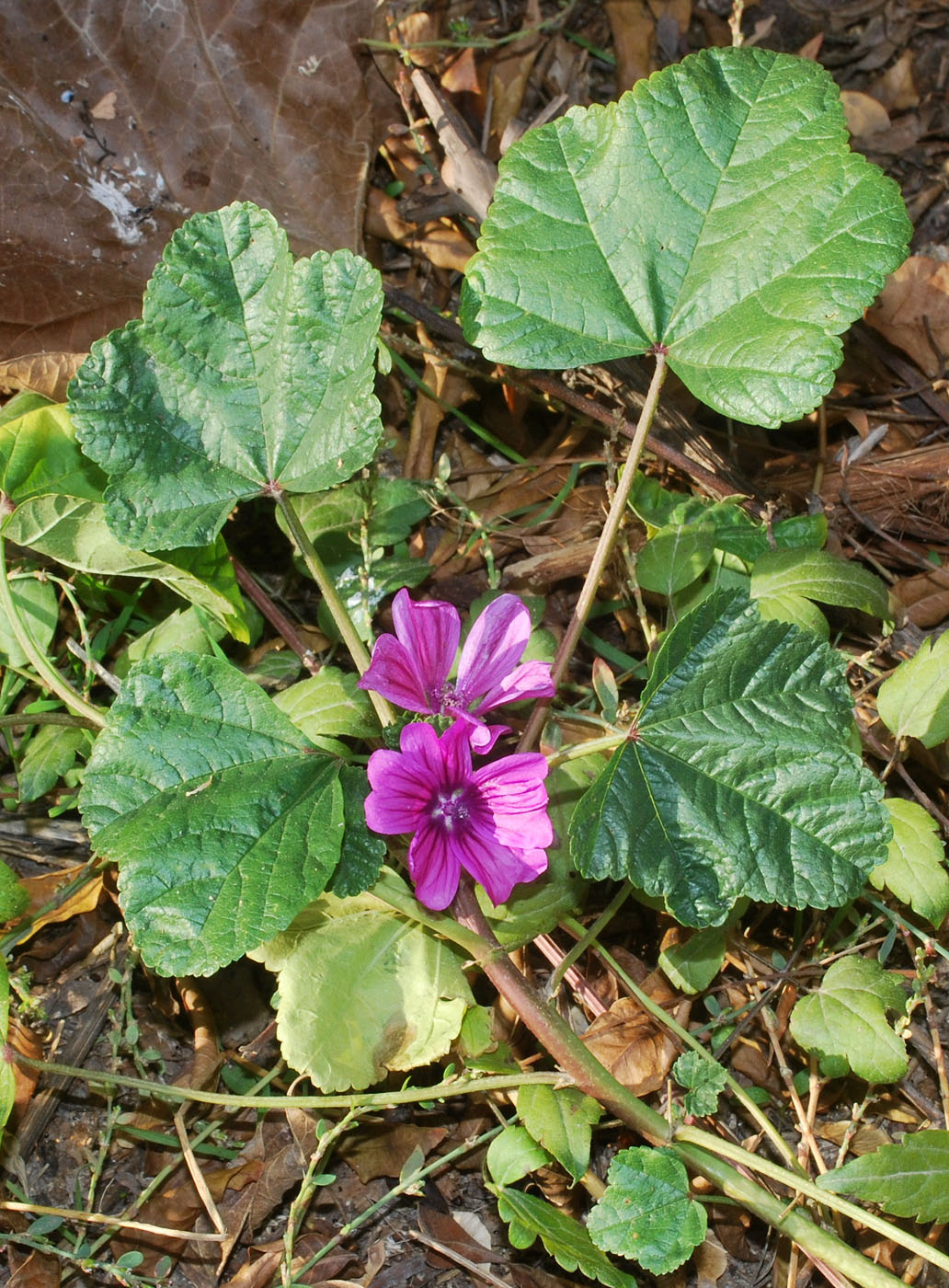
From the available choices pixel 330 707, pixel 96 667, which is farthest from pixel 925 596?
pixel 96 667

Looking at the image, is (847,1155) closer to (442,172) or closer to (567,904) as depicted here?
(567,904)

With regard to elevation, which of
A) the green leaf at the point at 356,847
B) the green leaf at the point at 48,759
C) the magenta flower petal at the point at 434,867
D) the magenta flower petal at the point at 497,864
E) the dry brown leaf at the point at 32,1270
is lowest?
the dry brown leaf at the point at 32,1270

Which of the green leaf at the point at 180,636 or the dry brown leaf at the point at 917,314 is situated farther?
the dry brown leaf at the point at 917,314

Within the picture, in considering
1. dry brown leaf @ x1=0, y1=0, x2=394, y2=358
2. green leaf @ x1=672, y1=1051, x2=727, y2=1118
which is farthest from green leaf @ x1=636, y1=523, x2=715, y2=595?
dry brown leaf @ x1=0, y1=0, x2=394, y2=358

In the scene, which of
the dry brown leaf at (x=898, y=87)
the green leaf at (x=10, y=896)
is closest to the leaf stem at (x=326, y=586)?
the green leaf at (x=10, y=896)

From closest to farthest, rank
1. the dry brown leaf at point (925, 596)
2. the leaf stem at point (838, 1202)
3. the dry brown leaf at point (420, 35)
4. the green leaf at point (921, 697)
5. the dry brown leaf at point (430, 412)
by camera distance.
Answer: the leaf stem at point (838, 1202) < the green leaf at point (921, 697) < the dry brown leaf at point (925, 596) < the dry brown leaf at point (430, 412) < the dry brown leaf at point (420, 35)

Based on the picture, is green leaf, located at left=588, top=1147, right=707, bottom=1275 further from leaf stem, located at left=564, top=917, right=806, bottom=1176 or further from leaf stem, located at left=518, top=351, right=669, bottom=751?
leaf stem, located at left=518, top=351, right=669, bottom=751

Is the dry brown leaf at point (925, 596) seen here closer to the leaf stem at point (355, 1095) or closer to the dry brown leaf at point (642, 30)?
the leaf stem at point (355, 1095)
